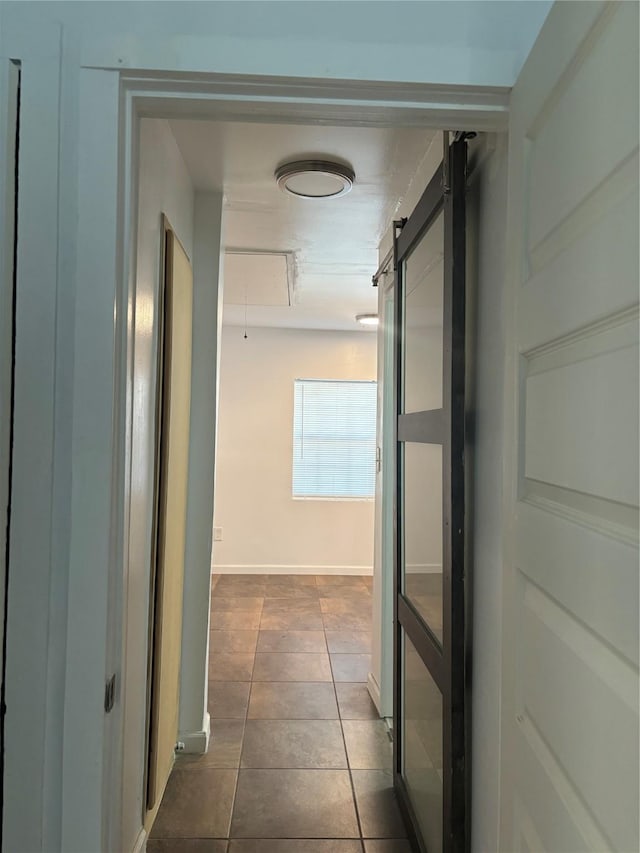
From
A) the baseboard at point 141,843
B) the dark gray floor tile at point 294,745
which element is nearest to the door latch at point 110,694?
the baseboard at point 141,843

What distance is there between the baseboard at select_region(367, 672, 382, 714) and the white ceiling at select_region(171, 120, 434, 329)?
2.33 metres

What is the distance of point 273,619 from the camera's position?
4.11 m

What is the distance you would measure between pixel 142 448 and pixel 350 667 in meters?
2.37

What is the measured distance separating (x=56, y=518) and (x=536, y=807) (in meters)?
0.90

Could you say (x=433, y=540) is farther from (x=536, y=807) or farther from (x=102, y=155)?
(x=102, y=155)

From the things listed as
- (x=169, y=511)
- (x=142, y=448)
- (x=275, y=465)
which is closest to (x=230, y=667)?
(x=169, y=511)

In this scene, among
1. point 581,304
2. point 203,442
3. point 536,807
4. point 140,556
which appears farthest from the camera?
point 203,442

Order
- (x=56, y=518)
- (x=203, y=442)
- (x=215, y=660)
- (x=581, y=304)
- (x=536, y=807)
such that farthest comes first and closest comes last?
1. (x=215, y=660)
2. (x=203, y=442)
3. (x=56, y=518)
4. (x=536, y=807)
5. (x=581, y=304)

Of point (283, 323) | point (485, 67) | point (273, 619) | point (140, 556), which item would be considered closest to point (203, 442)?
point (140, 556)

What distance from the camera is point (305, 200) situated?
2.27 metres

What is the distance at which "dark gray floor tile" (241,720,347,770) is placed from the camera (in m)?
2.30

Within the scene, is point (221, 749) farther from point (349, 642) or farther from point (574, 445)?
point (574, 445)

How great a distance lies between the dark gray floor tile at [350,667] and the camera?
315cm

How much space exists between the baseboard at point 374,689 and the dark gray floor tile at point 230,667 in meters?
0.70
